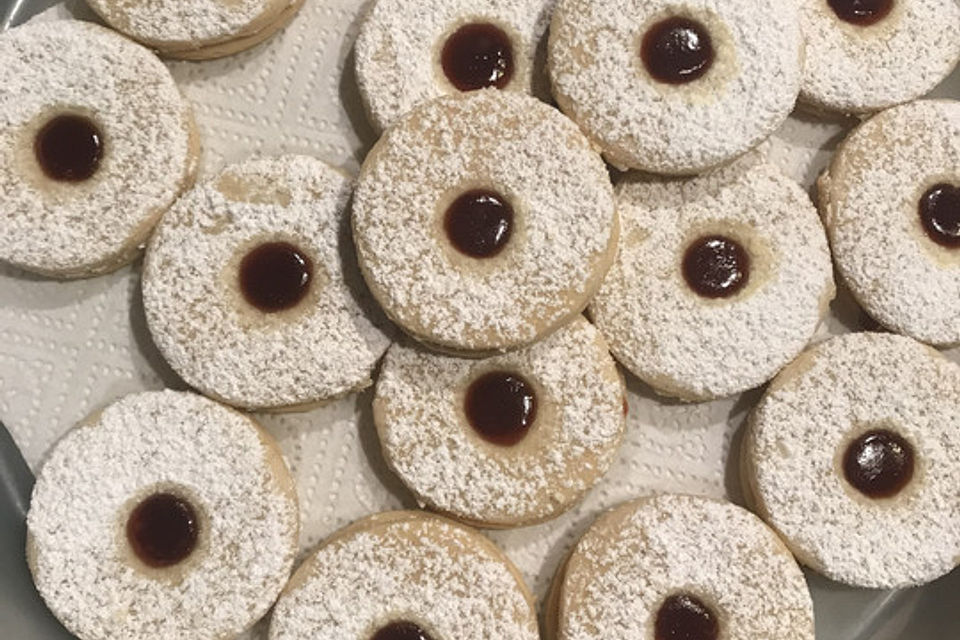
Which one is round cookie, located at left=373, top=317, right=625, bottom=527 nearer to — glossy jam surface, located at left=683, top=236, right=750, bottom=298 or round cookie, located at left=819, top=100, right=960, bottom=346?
glossy jam surface, located at left=683, top=236, right=750, bottom=298

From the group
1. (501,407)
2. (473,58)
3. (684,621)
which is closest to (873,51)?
(473,58)

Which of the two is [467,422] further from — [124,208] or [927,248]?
[927,248]

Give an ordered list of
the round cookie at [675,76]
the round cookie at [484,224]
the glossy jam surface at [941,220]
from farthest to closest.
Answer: the glossy jam surface at [941,220], the round cookie at [675,76], the round cookie at [484,224]

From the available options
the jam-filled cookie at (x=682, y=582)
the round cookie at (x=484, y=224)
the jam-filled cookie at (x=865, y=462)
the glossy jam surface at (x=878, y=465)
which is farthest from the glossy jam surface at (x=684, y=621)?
the round cookie at (x=484, y=224)

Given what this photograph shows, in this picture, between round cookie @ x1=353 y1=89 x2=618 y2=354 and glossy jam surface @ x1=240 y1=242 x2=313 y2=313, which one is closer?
round cookie @ x1=353 y1=89 x2=618 y2=354

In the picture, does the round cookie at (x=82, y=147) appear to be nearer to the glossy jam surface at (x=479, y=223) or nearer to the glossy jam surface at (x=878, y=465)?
the glossy jam surface at (x=479, y=223)

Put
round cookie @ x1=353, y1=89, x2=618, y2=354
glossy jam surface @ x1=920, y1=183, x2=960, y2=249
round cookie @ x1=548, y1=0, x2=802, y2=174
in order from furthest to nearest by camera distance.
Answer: glossy jam surface @ x1=920, y1=183, x2=960, y2=249 → round cookie @ x1=548, y1=0, x2=802, y2=174 → round cookie @ x1=353, y1=89, x2=618, y2=354

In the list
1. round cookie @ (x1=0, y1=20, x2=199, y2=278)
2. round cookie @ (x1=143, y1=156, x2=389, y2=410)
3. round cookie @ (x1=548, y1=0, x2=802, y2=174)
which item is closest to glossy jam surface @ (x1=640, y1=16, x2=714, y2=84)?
round cookie @ (x1=548, y1=0, x2=802, y2=174)
